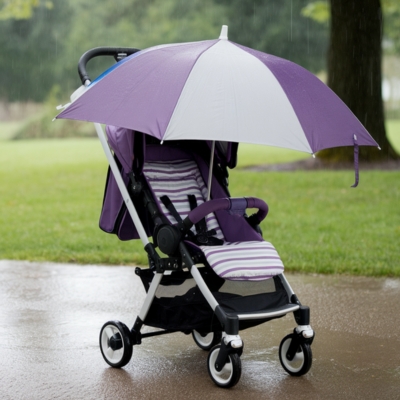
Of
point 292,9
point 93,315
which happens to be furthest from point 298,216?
point 292,9

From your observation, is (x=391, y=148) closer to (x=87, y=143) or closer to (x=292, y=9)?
(x=87, y=143)

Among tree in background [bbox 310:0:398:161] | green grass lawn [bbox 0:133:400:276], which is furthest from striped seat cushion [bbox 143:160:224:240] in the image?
tree in background [bbox 310:0:398:161]

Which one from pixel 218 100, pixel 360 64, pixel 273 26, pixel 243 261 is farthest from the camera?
pixel 273 26

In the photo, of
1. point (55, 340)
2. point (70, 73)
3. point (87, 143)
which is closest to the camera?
point (55, 340)

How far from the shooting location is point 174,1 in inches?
1574

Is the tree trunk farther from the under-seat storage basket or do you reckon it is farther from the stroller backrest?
the under-seat storage basket

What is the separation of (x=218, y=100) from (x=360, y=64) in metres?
11.9

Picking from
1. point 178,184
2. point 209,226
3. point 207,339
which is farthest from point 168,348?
point 178,184

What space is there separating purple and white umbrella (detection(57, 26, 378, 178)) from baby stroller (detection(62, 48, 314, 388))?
18.9 inches

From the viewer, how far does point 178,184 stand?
5426 mm

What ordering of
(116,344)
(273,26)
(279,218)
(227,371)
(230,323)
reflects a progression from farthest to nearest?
1. (273,26)
2. (279,218)
3. (116,344)
4. (227,371)
5. (230,323)

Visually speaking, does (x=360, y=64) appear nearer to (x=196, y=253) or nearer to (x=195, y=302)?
(x=196, y=253)

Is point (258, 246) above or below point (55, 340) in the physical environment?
above

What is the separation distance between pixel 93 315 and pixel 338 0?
1122 cm
